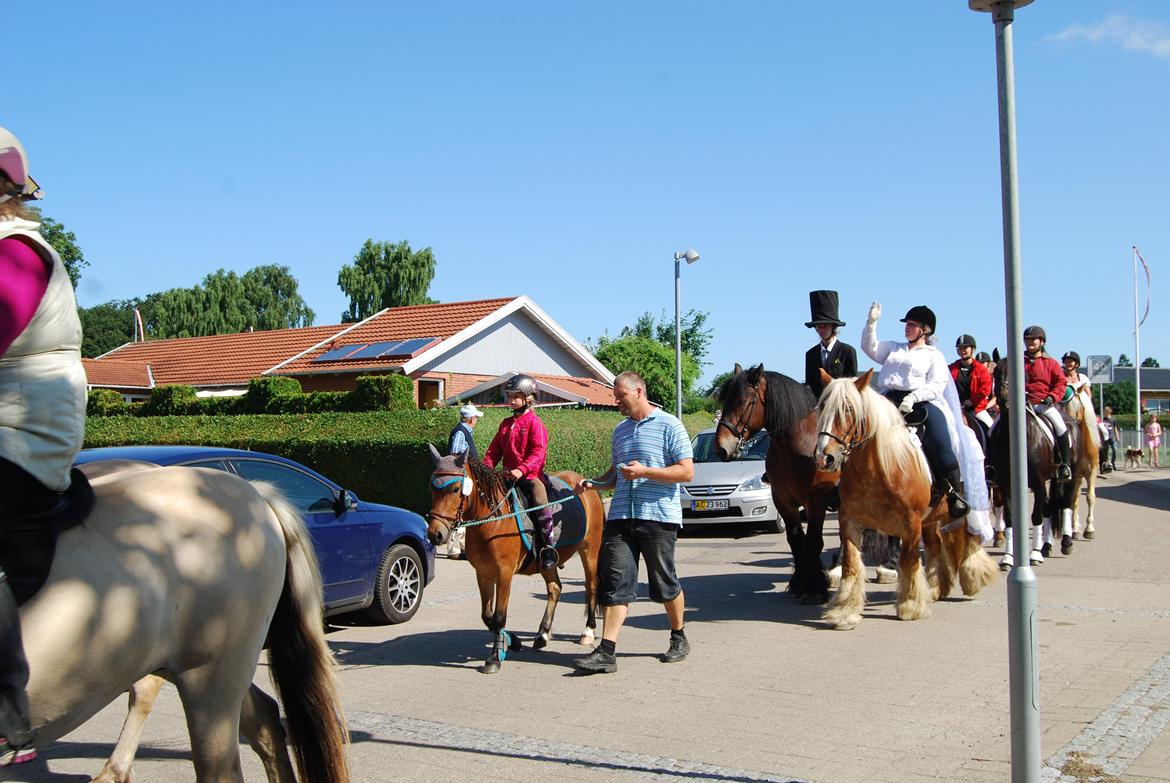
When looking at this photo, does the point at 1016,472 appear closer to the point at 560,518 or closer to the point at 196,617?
the point at 196,617

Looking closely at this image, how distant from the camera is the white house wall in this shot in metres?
31.3

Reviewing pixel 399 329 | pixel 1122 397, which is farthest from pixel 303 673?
pixel 1122 397

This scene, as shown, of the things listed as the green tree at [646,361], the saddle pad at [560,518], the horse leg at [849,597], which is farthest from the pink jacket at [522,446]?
the green tree at [646,361]

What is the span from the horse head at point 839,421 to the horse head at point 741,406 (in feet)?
3.63

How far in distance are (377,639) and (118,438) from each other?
1563cm

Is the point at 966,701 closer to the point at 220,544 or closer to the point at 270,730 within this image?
the point at 270,730

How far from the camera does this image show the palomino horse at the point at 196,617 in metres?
3.07

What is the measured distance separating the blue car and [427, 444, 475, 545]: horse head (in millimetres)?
1085

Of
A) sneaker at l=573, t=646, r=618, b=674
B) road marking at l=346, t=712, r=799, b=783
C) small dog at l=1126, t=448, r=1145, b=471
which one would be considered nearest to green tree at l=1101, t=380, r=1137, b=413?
small dog at l=1126, t=448, r=1145, b=471

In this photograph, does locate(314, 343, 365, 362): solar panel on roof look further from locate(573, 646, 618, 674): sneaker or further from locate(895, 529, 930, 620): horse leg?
locate(573, 646, 618, 674): sneaker

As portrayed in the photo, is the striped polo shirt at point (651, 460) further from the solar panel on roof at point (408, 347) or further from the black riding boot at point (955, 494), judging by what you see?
the solar panel on roof at point (408, 347)

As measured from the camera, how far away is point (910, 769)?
202 inches

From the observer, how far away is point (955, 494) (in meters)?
9.53

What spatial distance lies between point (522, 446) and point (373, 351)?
2375cm
